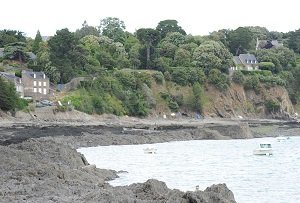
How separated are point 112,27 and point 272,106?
157ft

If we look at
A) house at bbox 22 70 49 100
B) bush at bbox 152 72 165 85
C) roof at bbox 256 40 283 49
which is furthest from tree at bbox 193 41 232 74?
roof at bbox 256 40 283 49

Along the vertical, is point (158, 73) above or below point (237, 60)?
below

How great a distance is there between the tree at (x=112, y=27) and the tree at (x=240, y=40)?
26.1 meters

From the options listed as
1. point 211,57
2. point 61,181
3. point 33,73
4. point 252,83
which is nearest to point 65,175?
point 61,181

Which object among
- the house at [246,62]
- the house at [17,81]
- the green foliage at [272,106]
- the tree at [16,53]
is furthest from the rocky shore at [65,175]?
the house at [246,62]

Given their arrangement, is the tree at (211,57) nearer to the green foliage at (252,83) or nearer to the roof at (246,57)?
the green foliage at (252,83)

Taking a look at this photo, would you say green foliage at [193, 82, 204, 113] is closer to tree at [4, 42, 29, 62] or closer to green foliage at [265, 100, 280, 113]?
green foliage at [265, 100, 280, 113]

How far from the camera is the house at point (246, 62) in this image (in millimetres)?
130500

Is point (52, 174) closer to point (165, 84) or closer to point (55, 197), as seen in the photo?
point (55, 197)

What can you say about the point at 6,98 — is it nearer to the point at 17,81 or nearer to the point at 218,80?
the point at 17,81

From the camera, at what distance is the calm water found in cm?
2983

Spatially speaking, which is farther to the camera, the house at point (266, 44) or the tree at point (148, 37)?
the house at point (266, 44)

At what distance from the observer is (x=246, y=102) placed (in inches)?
4518

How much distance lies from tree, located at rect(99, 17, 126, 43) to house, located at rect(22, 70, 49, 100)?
4898 centimetres
